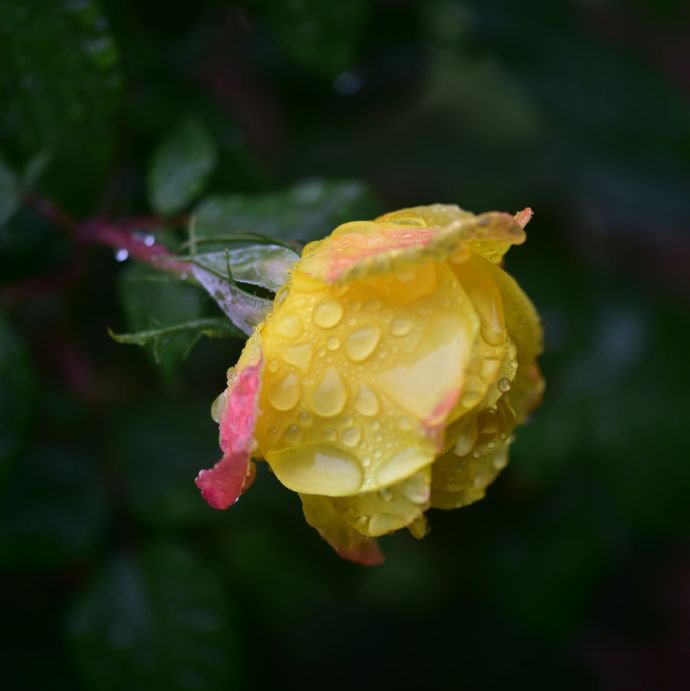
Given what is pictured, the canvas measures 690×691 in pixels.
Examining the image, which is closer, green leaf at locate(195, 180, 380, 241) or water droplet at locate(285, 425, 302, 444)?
water droplet at locate(285, 425, 302, 444)

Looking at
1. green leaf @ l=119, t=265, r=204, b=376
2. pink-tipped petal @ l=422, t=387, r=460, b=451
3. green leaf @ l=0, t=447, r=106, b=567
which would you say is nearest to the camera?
pink-tipped petal @ l=422, t=387, r=460, b=451

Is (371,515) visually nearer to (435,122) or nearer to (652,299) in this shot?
(652,299)

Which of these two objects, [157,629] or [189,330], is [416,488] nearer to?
[189,330]

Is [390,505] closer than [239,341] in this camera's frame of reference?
Yes

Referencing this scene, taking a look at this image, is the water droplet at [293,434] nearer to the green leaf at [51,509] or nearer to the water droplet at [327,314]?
the water droplet at [327,314]

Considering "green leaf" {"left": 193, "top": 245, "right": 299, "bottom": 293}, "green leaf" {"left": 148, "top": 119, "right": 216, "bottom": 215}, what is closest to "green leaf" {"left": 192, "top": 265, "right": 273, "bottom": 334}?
"green leaf" {"left": 193, "top": 245, "right": 299, "bottom": 293}

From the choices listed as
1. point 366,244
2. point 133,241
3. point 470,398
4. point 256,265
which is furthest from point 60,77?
point 470,398

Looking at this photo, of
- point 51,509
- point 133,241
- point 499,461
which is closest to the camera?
point 499,461

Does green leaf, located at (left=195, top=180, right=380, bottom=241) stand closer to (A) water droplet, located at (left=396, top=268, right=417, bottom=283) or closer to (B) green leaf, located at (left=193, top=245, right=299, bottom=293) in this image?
(B) green leaf, located at (left=193, top=245, right=299, bottom=293)
